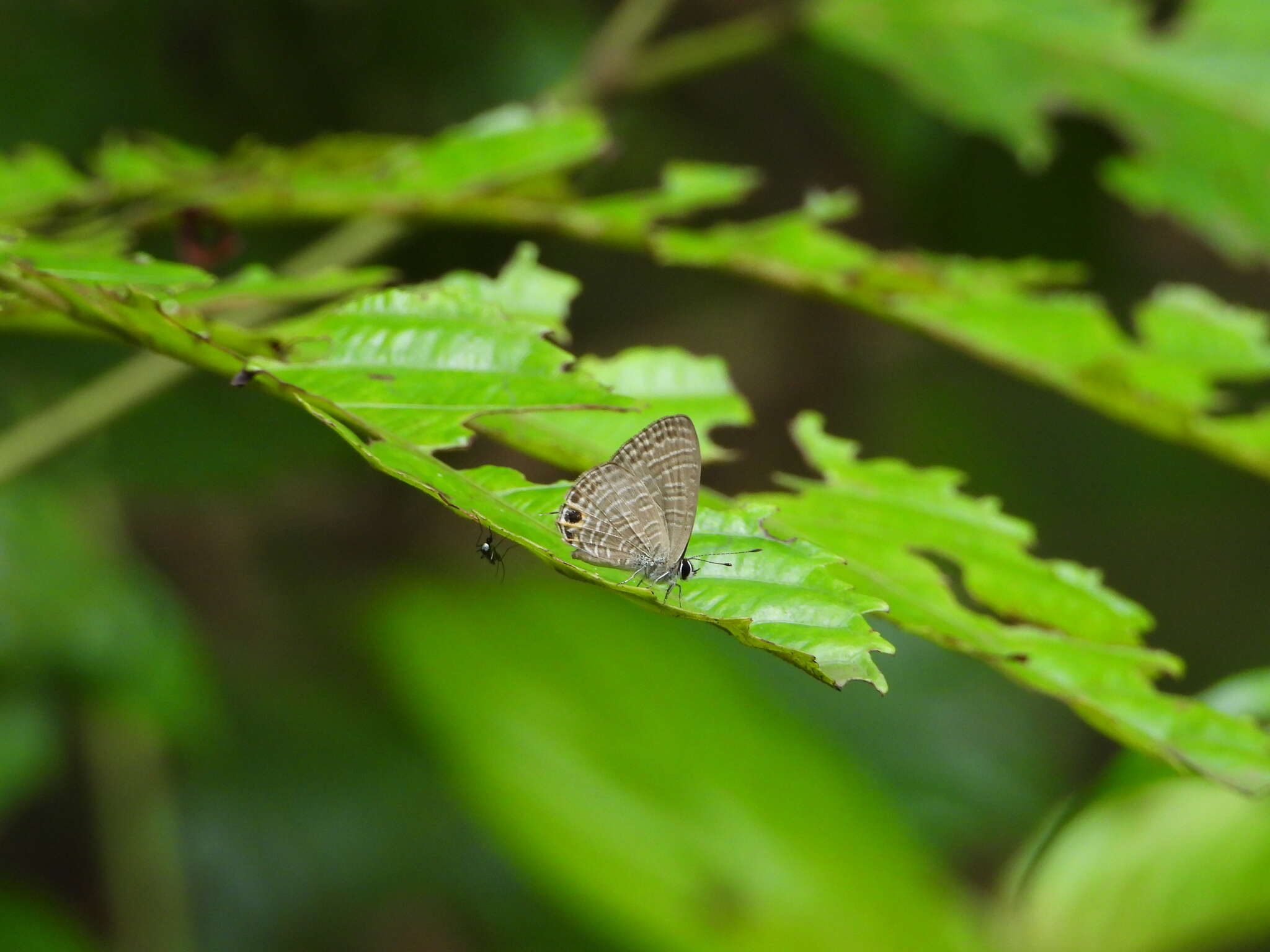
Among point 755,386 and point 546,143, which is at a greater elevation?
point 546,143

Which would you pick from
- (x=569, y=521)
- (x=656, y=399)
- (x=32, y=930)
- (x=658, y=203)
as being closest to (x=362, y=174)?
(x=658, y=203)

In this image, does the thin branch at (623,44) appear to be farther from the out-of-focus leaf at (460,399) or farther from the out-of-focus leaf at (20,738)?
the out-of-focus leaf at (20,738)

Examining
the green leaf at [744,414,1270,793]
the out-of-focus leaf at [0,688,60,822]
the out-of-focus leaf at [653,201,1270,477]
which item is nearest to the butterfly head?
the green leaf at [744,414,1270,793]

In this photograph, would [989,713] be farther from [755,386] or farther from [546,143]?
[546,143]

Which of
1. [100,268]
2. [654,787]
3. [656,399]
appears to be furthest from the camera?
[654,787]

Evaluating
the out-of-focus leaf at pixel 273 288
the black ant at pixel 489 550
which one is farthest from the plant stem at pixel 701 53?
the black ant at pixel 489 550

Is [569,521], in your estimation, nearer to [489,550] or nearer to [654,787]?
[489,550]

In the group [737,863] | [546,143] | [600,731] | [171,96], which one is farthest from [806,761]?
[171,96]
